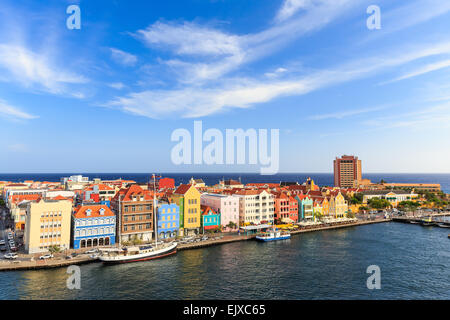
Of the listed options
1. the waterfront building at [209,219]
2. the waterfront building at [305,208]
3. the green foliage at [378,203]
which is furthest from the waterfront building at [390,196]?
the waterfront building at [209,219]

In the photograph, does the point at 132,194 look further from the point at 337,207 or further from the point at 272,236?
the point at 337,207

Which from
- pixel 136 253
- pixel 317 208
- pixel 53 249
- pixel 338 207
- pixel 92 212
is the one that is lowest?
pixel 136 253

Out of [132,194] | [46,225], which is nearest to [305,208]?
[132,194]

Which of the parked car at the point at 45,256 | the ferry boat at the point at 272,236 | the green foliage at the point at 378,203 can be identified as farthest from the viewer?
the green foliage at the point at 378,203

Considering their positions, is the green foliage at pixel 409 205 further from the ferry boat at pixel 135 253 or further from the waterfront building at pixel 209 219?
the ferry boat at pixel 135 253

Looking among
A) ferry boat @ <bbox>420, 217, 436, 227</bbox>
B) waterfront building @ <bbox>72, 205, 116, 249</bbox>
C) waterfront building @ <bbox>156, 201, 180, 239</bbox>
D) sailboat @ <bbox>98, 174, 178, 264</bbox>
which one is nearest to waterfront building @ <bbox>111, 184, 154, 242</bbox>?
waterfront building @ <bbox>72, 205, 116, 249</bbox>

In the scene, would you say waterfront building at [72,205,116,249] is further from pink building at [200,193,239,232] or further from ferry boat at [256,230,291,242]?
ferry boat at [256,230,291,242]
